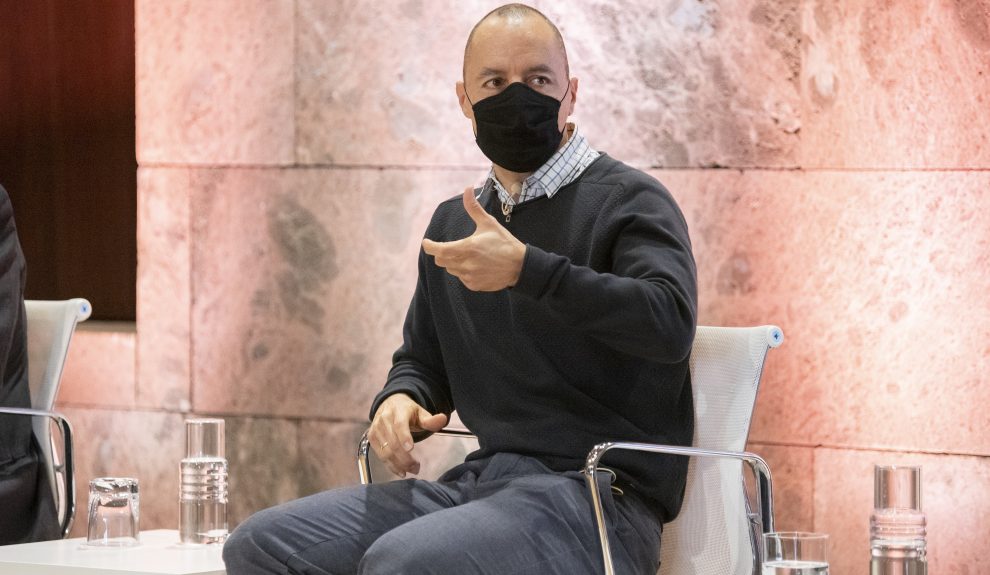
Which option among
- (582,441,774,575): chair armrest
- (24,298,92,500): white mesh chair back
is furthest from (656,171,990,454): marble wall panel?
(24,298,92,500): white mesh chair back

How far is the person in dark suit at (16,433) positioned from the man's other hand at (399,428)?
4.06ft

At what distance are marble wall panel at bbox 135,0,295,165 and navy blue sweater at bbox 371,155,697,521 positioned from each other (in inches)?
80.4

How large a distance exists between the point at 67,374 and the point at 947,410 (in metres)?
3.24

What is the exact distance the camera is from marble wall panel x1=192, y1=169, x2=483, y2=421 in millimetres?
4727

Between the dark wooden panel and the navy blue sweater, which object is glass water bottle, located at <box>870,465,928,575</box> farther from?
the dark wooden panel

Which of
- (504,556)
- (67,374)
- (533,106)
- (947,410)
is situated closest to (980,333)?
(947,410)

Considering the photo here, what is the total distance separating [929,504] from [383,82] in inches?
87.2

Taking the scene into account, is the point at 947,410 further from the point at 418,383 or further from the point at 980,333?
the point at 418,383

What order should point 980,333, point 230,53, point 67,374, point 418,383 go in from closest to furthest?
point 418,383 < point 980,333 < point 230,53 < point 67,374

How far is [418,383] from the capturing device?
3.07 metres

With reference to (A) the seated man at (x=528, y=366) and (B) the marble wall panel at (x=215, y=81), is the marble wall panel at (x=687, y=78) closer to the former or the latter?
(B) the marble wall panel at (x=215, y=81)

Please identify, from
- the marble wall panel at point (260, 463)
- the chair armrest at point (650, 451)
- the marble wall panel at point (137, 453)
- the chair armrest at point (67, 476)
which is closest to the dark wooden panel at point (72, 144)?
the marble wall panel at point (137, 453)

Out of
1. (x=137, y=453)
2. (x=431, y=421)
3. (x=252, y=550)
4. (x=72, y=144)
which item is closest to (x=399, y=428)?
(x=431, y=421)

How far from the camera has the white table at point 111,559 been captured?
113 inches
